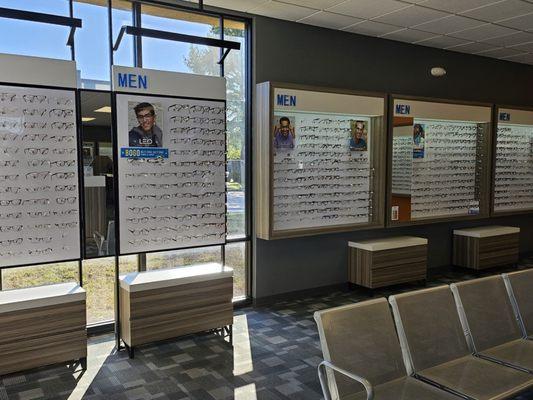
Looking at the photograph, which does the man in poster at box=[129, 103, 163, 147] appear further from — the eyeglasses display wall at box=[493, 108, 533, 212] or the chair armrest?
the eyeglasses display wall at box=[493, 108, 533, 212]

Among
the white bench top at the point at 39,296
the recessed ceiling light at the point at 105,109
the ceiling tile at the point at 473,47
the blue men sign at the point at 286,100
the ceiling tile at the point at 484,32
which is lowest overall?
the white bench top at the point at 39,296

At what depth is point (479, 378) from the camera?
279 cm

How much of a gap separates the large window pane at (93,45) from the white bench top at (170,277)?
1737 millimetres

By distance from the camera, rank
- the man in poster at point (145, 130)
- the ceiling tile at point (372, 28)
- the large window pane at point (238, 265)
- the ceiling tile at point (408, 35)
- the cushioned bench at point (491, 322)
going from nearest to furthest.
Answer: the cushioned bench at point (491, 322)
the man in poster at point (145, 130)
the large window pane at point (238, 265)
the ceiling tile at point (372, 28)
the ceiling tile at point (408, 35)

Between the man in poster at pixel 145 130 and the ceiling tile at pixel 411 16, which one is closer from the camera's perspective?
the man in poster at pixel 145 130

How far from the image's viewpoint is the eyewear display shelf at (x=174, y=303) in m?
4.20

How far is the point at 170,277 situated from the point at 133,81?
1.72m

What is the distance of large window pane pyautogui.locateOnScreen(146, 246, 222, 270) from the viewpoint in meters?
5.05

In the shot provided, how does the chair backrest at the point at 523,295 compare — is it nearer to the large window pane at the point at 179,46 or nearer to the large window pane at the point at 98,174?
the large window pane at the point at 98,174

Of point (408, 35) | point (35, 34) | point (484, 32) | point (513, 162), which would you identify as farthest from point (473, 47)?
point (35, 34)

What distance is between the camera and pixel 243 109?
555 centimetres

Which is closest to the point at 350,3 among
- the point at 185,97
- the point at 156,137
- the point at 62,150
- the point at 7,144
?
the point at 185,97

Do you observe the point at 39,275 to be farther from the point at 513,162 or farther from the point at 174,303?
the point at 513,162

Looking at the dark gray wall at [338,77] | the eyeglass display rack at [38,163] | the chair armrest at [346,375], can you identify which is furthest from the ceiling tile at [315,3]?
the chair armrest at [346,375]
